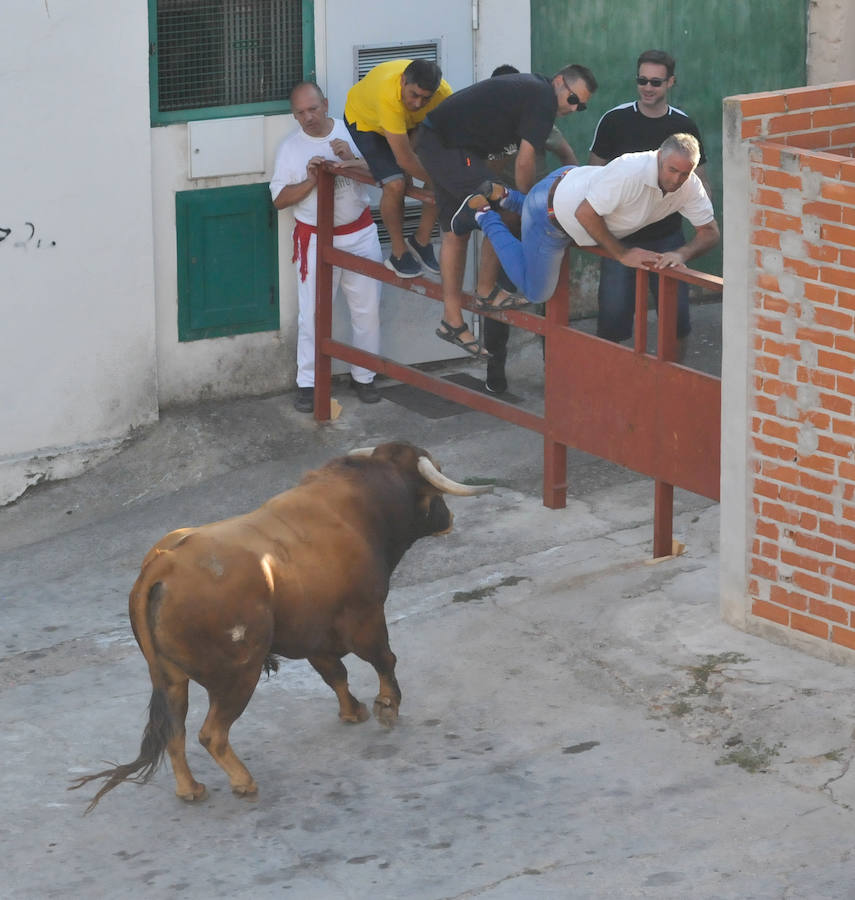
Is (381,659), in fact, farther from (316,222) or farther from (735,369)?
(316,222)

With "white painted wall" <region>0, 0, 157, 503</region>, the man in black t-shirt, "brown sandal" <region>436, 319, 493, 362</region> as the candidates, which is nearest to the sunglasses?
the man in black t-shirt

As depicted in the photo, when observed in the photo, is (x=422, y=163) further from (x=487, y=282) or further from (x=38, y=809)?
(x=38, y=809)

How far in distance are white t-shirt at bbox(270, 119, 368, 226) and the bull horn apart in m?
3.83

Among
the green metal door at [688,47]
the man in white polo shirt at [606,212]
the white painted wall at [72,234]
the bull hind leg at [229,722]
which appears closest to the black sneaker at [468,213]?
the man in white polo shirt at [606,212]

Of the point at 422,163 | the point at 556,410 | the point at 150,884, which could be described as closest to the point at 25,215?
the point at 422,163

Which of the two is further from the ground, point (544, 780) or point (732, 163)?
point (732, 163)

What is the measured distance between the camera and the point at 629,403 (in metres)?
8.70

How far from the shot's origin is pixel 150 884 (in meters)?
6.16

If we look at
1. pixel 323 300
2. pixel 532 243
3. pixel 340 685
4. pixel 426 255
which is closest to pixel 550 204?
pixel 532 243

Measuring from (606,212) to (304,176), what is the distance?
2.80 m

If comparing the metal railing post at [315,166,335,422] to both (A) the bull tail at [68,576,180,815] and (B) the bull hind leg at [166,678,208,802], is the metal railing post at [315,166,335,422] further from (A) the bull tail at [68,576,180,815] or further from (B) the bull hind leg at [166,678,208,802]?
(A) the bull tail at [68,576,180,815]

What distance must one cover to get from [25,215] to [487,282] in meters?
2.66

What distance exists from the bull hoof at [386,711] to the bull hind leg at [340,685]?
0.12 metres

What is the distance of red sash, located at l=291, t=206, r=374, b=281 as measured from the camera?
10.8 m
